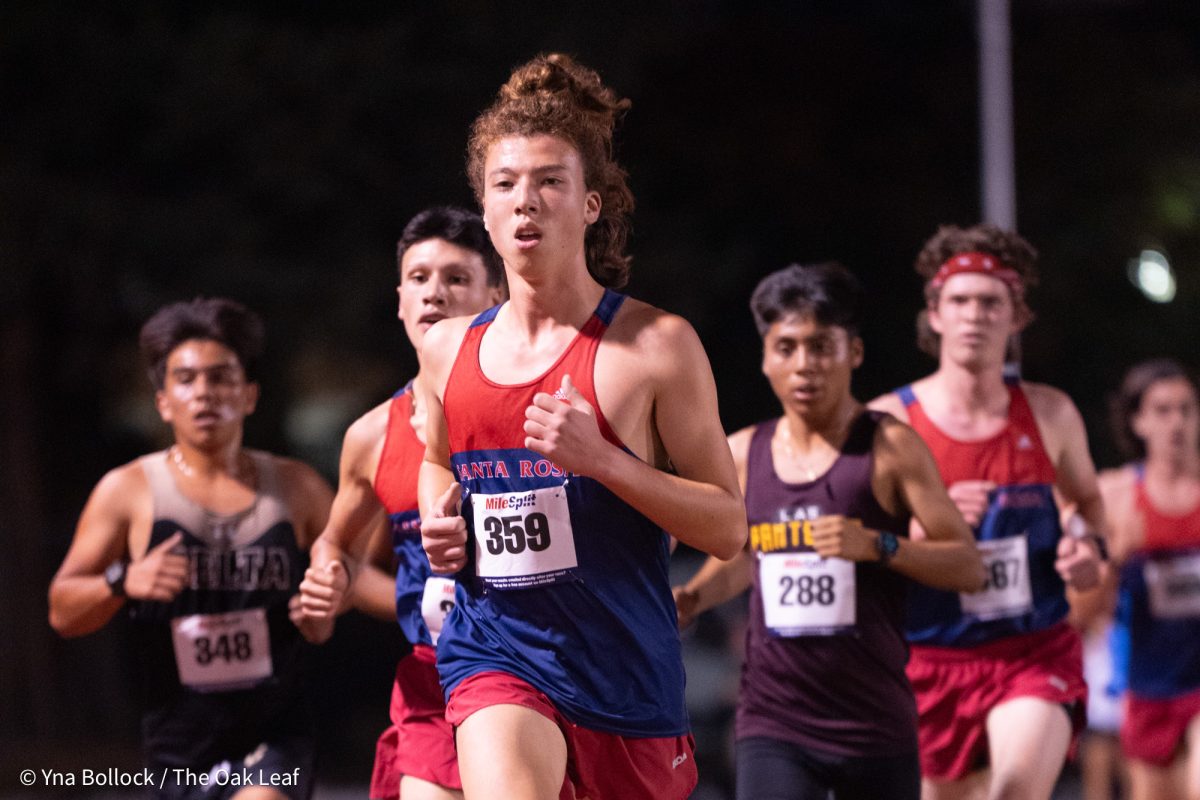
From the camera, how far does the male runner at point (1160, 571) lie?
805 centimetres

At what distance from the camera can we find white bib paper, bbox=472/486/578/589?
13.1 ft

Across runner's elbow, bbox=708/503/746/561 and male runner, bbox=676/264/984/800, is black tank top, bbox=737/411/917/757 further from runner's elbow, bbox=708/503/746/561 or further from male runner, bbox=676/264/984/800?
runner's elbow, bbox=708/503/746/561

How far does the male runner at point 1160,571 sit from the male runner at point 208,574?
4.35 metres

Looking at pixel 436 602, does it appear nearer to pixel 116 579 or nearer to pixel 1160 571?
pixel 116 579

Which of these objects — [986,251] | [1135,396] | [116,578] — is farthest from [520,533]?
[1135,396]

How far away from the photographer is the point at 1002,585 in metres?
5.97

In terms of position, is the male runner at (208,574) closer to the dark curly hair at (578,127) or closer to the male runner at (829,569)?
the male runner at (829,569)

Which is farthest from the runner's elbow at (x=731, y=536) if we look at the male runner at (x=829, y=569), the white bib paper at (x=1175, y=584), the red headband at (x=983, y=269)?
the white bib paper at (x=1175, y=584)

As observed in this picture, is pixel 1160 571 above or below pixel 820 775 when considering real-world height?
above

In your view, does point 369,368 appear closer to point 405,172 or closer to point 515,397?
point 405,172

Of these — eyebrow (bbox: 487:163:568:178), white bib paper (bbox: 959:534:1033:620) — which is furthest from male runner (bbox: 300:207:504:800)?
white bib paper (bbox: 959:534:1033:620)

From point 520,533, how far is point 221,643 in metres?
2.11

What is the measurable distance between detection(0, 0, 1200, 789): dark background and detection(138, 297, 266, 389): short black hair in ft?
25.6

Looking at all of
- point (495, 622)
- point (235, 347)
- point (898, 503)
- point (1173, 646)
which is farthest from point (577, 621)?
point (1173, 646)
